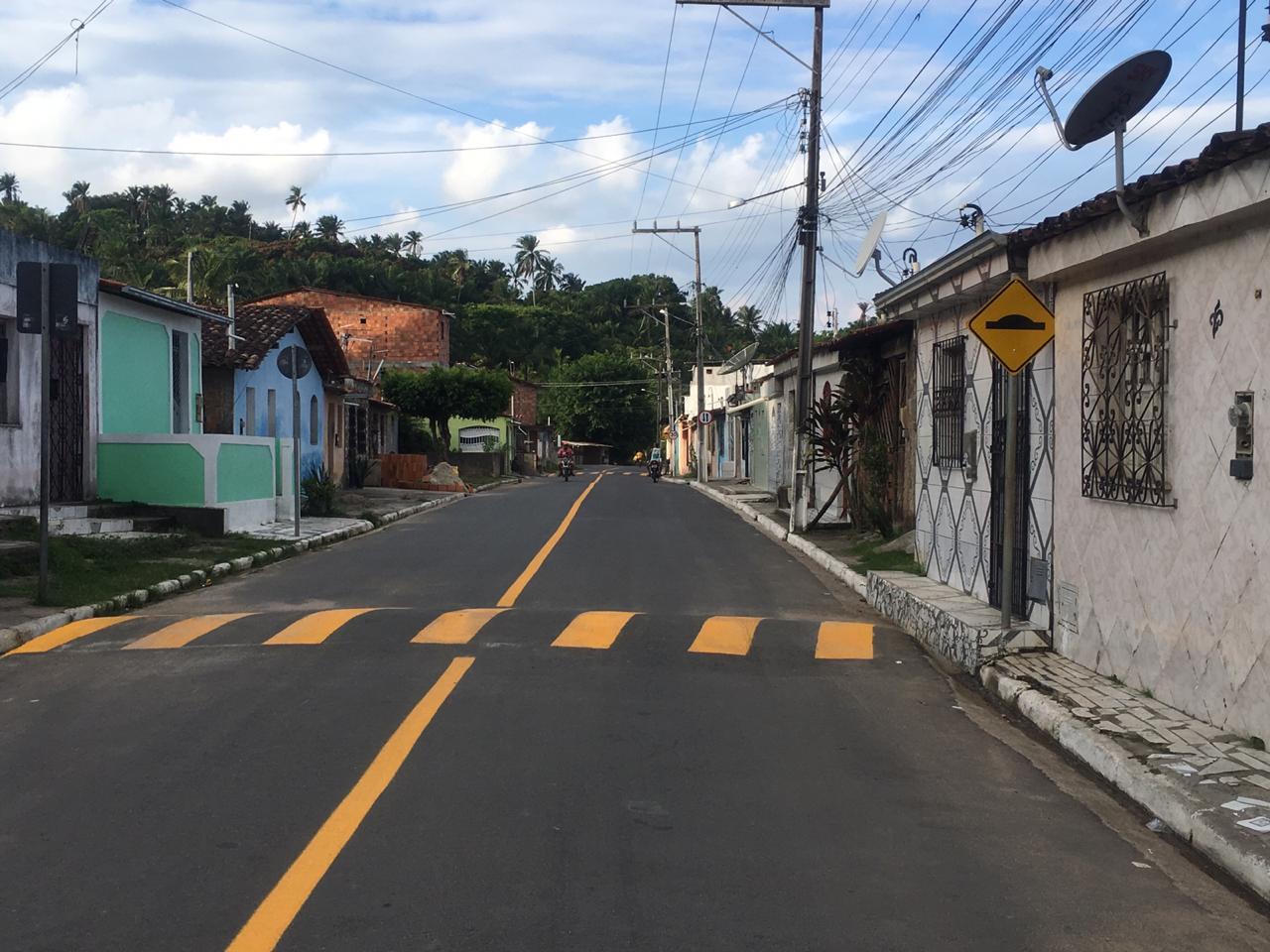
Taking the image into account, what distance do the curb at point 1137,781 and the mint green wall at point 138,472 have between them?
14.2 meters

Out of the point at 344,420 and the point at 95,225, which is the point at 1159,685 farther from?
the point at 95,225

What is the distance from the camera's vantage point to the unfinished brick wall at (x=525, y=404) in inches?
3255

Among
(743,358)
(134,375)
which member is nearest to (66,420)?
(134,375)

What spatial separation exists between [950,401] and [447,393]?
3611 centimetres

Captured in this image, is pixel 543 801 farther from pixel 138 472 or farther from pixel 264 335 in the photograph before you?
pixel 264 335

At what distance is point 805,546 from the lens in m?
20.2

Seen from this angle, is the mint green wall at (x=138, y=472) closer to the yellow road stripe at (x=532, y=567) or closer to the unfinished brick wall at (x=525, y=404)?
the yellow road stripe at (x=532, y=567)

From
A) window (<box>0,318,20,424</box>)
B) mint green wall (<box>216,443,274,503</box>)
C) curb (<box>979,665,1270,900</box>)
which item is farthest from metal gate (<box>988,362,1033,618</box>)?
window (<box>0,318,20,424</box>)

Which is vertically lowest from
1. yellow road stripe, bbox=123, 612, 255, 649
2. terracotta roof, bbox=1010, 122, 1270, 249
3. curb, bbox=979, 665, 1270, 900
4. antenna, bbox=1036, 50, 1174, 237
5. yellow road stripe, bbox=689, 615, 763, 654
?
curb, bbox=979, 665, 1270, 900

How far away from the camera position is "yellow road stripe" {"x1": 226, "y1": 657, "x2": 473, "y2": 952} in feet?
14.7

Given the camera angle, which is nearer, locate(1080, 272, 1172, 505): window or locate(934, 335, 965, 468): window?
locate(1080, 272, 1172, 505): window

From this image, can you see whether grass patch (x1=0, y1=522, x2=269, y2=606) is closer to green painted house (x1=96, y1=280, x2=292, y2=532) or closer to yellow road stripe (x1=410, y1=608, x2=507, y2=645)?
green painted house (x1=96, y1=280, x2=292, y2=532)

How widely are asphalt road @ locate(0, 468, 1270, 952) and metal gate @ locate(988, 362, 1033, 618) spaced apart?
4.11 ft

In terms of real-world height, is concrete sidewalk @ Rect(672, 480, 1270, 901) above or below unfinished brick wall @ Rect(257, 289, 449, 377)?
below
